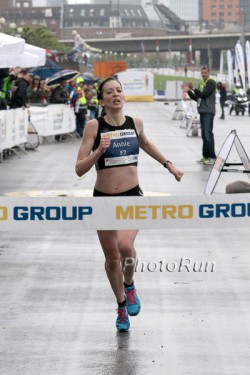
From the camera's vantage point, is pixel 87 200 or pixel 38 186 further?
pixel 38 186

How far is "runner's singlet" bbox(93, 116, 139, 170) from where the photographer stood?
865 centimetres

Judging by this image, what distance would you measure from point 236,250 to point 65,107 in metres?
22.2

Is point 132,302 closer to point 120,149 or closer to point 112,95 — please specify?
point 120,149

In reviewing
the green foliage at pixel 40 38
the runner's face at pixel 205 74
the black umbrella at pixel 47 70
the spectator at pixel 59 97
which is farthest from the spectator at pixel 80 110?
the green foliage at pixel 40 38

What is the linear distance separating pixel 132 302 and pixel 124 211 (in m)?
1.04

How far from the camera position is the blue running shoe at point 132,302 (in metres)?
8.81

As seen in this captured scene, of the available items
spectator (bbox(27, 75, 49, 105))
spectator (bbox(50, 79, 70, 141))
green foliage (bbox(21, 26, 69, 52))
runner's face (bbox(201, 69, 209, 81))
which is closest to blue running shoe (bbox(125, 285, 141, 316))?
runner's face (bbox(201, 69, 209, 81))

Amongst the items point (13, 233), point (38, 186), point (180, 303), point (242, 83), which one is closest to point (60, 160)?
point (38, 186)

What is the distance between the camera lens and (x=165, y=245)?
1335 centimetres

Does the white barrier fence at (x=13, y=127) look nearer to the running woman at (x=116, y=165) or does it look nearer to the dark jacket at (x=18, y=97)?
the dark jacket at (x=18, y=97)

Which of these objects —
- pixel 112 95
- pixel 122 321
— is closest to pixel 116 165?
pixel 112 95

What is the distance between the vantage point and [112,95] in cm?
861

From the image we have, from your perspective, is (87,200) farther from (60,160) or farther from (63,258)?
(60,160)

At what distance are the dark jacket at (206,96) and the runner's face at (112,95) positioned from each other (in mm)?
14729
